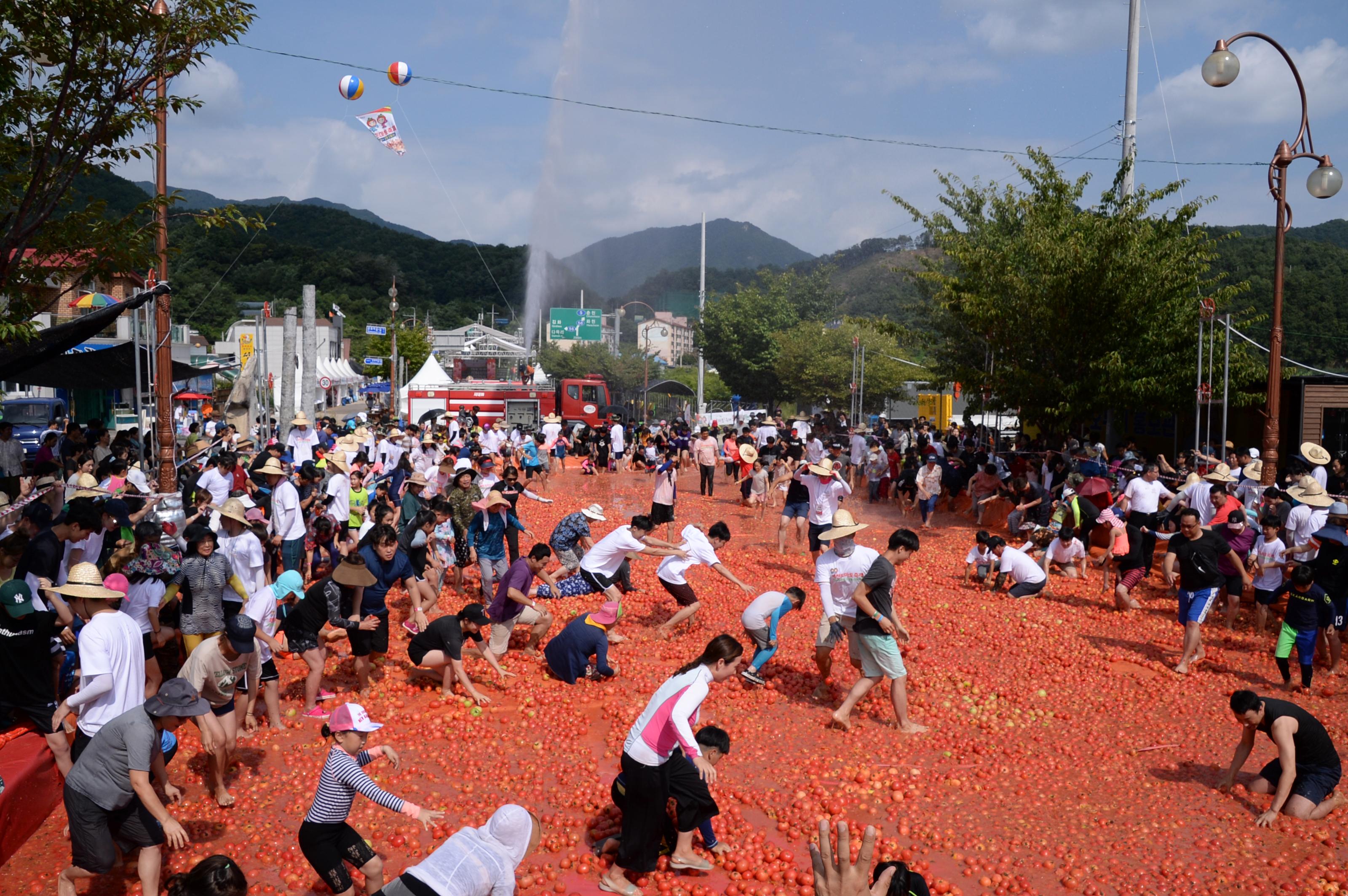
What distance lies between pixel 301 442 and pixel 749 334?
141ft

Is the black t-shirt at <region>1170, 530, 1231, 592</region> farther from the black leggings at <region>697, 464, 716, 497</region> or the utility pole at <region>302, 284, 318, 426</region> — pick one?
the utility pole at <region>302, 284, 318, 426</region>

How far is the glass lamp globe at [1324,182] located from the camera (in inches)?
484

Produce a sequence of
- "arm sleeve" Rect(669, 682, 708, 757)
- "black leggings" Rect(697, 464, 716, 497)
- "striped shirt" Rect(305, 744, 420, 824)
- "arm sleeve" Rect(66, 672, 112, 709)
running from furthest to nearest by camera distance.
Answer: "black leggings" Rect(697, 464, 716, 497)
"arm sleeve" Rect(66, 672, 112, 709)
"arm sleeve" Rect(669, 682, 708, 757)
"striped shirt" Rect(305, 744, 420, 824)

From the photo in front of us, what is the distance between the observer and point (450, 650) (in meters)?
9.01

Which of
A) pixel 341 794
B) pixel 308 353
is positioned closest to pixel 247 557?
pixel 341 794

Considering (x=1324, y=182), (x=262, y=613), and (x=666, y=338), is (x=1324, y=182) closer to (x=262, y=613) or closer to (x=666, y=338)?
(x=262, y=613)

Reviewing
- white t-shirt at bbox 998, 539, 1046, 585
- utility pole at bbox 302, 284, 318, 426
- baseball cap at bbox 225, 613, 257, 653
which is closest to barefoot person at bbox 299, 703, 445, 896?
baseball cap at bbox 225, 613, 257, 653

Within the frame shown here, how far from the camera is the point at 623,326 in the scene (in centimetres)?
16188

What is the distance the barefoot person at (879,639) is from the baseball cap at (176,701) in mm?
5274

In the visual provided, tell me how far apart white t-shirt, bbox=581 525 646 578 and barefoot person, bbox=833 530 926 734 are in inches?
133

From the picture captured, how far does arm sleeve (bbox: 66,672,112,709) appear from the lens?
587 cm

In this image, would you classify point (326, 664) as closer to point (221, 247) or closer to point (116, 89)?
point (116, 89)

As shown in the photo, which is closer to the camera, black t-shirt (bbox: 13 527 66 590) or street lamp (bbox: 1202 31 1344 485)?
black t-shirt (bbox: 13 527 66 590)

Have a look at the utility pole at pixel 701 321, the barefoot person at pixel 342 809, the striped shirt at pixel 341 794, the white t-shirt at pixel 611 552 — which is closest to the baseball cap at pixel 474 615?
the white t-shirt at pixel 611 552
